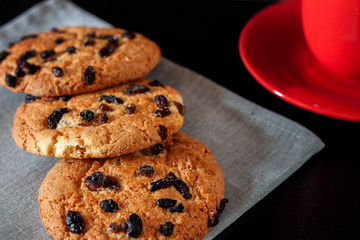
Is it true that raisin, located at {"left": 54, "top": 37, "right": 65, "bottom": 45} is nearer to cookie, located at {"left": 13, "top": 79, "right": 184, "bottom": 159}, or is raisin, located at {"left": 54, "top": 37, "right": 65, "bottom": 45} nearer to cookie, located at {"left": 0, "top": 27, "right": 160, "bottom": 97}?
cookie, located at {"left": 0, "top": 27, "right": 160, "bottom": 97}

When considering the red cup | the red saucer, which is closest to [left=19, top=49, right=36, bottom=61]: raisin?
the red saucer

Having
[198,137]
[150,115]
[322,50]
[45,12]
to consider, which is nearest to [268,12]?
[322,50]

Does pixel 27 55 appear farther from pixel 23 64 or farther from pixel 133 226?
pixel 133 226

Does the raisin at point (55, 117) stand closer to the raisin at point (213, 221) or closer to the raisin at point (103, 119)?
the raisin at point (103, 119)

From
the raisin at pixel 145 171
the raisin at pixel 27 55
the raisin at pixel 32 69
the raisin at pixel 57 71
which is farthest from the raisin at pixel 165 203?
the raisin at pixel 27 55

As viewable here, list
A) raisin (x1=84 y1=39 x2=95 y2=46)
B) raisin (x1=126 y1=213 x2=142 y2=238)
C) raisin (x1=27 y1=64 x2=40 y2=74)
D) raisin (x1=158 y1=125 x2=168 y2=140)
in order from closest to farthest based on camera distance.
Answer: raisin (x1=126 y1=213 x2=142 y2=238), raisin (x1=158 y1=125 x2=168 y2=140), raisin (x1=27 y1=64 x2=40 y2=74), raisin (x1=84 y1=39 x2=95 y2=46)

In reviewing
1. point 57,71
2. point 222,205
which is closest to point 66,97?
point 57,71

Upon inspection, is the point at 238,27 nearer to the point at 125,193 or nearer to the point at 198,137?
the point at 198,137

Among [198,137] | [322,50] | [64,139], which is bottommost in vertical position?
[198,137]
